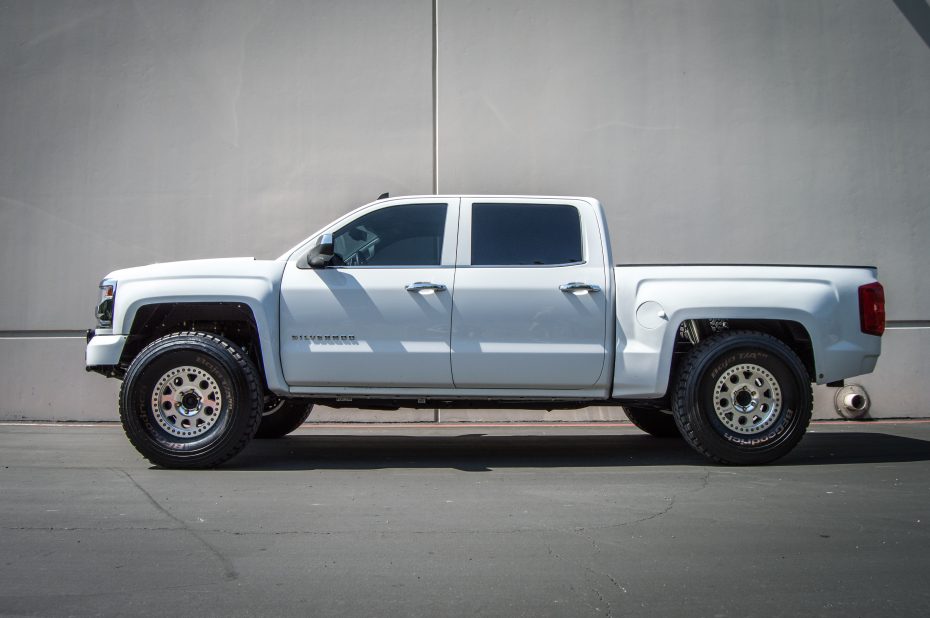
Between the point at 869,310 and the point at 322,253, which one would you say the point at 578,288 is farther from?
the point at 869,310

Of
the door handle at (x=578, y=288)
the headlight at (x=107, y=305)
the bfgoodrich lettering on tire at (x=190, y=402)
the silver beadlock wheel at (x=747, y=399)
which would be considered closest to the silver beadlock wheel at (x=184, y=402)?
the bfgoodrich lettering on tire at (x=190, y=402)

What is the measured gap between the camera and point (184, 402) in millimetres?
6477

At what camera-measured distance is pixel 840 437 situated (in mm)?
8555

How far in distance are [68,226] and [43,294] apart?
2.67ft

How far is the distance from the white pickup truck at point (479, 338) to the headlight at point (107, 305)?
1 centimetres

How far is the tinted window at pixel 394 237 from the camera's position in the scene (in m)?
6.73

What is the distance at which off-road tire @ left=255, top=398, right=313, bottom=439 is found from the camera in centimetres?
813

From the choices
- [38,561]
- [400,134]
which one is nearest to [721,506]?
[38,561]

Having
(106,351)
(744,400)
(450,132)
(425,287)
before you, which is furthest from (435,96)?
(744,400)

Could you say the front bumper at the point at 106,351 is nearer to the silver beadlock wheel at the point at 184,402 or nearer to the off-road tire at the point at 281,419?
the silver beadlock wheel at the point at 184,402

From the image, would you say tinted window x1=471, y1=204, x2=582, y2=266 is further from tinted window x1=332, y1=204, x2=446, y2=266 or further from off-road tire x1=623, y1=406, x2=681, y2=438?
off-road tire x1=623, y1=406, x2=681, y2=438

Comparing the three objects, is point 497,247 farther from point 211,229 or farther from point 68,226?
point 68,226

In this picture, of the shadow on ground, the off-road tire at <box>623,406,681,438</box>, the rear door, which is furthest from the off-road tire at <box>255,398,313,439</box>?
the off-road tire at <box>623,406,681,438</box>

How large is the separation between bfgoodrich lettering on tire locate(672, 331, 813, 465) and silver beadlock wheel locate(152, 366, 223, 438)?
132 inches
